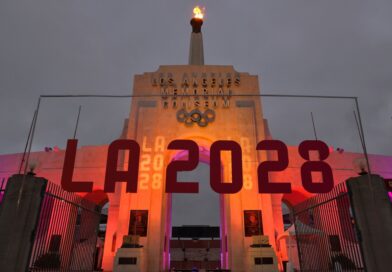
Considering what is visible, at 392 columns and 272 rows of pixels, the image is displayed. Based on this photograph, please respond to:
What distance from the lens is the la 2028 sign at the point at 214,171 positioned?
15891mm

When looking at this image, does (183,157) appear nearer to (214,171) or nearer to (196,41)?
(214,171)

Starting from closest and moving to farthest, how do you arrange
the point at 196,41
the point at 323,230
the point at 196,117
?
the point at 323,230, the point at 196,117, the point at 196,41

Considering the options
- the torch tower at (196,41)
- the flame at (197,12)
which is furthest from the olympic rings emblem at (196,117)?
the flame at (197,12)

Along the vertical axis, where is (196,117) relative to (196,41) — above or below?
below

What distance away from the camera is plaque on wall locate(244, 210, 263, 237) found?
65.4 feet

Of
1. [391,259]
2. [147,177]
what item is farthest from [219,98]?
[391,259]

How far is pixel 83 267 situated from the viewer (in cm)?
1384

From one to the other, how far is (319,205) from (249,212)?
350 inches

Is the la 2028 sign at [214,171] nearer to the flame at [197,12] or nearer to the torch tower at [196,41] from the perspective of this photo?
the torch tower at [196,41]

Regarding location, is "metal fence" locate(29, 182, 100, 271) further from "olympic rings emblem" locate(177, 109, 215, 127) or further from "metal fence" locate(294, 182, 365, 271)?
"olympic rings emblem" locate(177, 109, 215, 127)

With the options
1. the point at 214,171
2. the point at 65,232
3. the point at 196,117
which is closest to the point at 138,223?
the point at 214,171

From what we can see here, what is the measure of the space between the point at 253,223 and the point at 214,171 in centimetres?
655

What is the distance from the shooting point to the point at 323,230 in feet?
40.4

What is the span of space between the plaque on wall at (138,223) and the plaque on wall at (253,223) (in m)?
7.08
